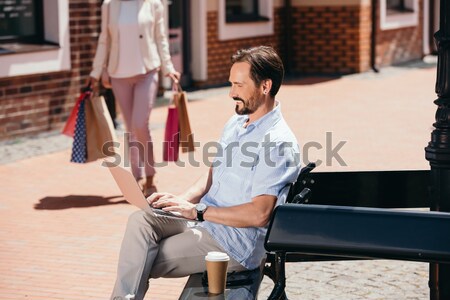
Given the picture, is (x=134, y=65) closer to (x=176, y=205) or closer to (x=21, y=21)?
(x=21, y=21)

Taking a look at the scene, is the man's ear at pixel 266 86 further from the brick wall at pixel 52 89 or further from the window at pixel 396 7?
the window at pixel 396 7

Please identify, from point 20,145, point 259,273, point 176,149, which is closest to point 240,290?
point 259,273

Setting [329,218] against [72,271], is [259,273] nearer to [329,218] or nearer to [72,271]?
[329,218]

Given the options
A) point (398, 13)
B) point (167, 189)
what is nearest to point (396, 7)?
point (398, 13)

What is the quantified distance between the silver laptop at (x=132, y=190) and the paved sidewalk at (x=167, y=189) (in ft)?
5.18

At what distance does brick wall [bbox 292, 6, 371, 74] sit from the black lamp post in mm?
15928

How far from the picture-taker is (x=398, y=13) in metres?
22.8

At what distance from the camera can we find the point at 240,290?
4.36 metres

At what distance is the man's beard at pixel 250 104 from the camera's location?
4.62 m

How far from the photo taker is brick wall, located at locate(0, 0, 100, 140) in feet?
39.3

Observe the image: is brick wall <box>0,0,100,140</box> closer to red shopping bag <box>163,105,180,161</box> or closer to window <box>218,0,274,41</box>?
red shopping bag <box>163,105,180,161</box>

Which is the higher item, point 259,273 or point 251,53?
point 251,53

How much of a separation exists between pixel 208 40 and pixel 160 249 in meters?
13.7

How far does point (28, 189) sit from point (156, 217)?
4.96 meters
